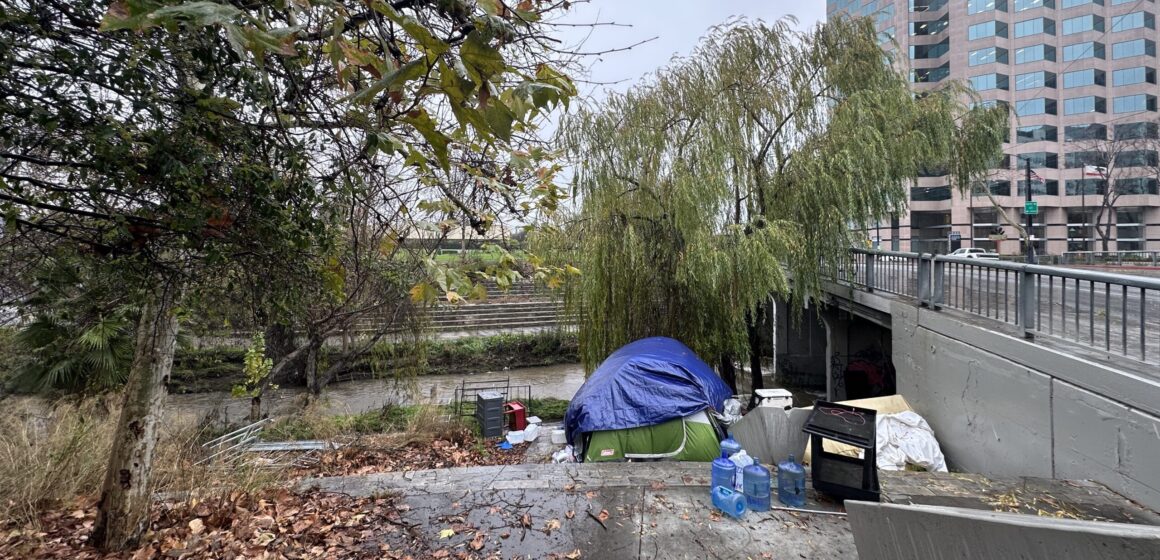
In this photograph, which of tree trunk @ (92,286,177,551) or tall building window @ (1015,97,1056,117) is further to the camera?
tall building window @ (1015,97,1056,117)

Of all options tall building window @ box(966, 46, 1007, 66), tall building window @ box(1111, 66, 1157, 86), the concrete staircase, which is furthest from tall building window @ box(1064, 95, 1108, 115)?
the concrete staircase

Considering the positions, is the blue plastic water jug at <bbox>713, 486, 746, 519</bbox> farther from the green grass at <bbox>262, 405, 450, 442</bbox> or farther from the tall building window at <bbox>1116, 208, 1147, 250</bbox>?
the tall building window at <bbox>1116, 208, 1147, 250</bbox>

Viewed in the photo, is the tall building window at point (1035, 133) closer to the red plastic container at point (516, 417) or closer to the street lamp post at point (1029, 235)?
the street lamp post at point (1029, 235)

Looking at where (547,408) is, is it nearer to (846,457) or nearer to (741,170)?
(741,170)

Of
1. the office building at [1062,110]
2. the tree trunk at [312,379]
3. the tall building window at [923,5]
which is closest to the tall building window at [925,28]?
the office building at [1062,110]

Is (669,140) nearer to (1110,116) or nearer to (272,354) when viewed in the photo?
(272,354)

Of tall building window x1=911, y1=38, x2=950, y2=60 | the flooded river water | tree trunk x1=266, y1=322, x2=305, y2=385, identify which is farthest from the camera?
tall building window x1=911, y1=38, x2=950, y2=60

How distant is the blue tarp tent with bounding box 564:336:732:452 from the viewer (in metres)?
6.71

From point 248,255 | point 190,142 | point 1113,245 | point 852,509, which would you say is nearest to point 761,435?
point 852,509

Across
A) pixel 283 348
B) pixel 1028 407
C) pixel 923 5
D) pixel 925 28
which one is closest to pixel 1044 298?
pixel 1028 407

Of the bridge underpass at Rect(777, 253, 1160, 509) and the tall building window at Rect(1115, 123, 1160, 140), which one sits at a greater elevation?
the tall building window at Rect(1115, 123, 1160, 140)

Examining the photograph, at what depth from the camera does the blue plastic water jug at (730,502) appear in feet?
14.4

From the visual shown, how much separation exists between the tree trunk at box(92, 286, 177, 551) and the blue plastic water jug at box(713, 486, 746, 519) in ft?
13.7

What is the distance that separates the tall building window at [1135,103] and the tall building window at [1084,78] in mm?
1874
